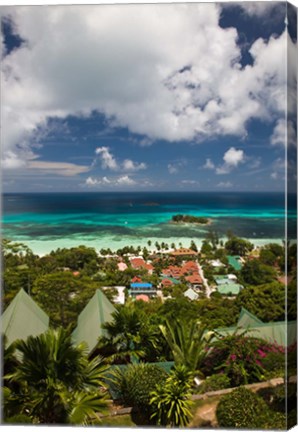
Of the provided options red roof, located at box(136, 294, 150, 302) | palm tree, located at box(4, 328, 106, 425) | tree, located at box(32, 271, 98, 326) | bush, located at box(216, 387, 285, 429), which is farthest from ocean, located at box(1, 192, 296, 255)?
bush, located at box(216, 387, 285, 429)

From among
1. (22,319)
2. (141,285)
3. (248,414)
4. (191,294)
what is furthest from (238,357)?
(22,319)

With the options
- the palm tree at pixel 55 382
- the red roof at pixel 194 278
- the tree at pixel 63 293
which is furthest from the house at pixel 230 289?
the palm tree at pixel 55 382

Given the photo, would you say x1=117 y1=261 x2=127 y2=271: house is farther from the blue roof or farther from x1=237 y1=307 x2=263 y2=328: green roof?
x1=237 y1=307 x2=263 y2=328: green roof

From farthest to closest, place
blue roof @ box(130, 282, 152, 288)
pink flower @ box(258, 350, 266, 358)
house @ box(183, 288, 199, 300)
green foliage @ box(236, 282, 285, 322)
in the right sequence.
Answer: blue roof @ box(130, 282, 152, 288) < house @ box(183, 288, 199, 300) < pink flower @ box(258, 350, 266, 358) < green foliage @ box(236, 282, 285, 322)

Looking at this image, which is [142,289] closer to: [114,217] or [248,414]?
[114,217]

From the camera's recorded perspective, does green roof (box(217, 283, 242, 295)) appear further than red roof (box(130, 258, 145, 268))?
No

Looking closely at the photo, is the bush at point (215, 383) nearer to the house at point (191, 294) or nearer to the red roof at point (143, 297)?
the house at point (191, 294)

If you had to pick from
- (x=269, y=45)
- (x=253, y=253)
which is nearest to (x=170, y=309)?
(x=253, y=253)

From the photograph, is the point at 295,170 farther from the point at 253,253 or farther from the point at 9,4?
the point at 9,4
